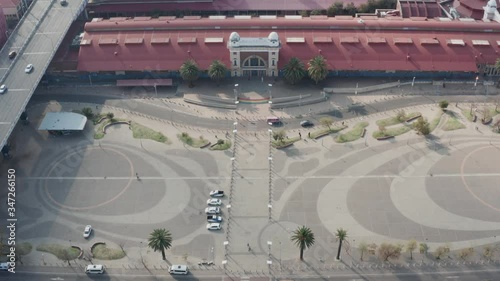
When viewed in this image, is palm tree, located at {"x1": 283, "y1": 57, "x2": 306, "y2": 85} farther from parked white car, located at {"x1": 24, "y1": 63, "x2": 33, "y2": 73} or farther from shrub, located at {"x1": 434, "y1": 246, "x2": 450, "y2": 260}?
parked white car, located at {"x1": 24, "y1": 63, "x2": 33, "y2": 73}

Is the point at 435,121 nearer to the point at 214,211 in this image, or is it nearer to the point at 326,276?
the point at 326,276

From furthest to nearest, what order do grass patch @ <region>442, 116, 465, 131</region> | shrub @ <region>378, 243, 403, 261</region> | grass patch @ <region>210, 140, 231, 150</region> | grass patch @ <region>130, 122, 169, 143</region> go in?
grass patch @ <region>442, 116, 465, 131</region> < grass patch @ <region>130, 122, 169, 143</region> < grass patch @ <region>210, 140, 231, 150</region> < shrub @ <region>378, 243, 403, 261</region>

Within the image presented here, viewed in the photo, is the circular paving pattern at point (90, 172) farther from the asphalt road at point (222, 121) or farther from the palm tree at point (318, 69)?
the palm tree at point (318, 69)

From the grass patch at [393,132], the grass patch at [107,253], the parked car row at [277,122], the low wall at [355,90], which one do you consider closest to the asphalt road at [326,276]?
the grass patch at [107,253]

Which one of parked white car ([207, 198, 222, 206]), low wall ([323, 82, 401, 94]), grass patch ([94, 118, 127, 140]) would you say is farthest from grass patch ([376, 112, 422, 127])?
grass patch ([94, 118, 127, 140])

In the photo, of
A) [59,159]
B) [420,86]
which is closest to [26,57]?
[59,159]

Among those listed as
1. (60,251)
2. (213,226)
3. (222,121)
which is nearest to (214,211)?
(213,226)
